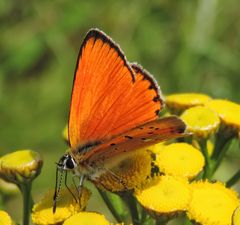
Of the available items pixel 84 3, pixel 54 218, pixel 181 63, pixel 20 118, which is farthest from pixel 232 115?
pixel 20 118

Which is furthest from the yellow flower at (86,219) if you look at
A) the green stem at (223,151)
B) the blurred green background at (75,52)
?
the blurred green background at (75,52)

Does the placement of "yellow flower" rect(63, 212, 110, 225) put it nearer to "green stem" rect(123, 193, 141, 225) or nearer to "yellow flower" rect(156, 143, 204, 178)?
"green stem" rect(123, 193, 141, 225)

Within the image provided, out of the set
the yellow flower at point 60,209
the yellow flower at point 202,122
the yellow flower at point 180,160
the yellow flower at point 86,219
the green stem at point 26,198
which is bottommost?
the green stem at point 26,198

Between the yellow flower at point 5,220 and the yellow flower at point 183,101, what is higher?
the yellow flower at point 183,101

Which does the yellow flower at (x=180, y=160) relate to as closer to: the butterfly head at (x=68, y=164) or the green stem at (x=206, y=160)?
the green stem at (x=206, y=160)

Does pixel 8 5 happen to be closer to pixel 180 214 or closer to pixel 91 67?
pixel 91 67

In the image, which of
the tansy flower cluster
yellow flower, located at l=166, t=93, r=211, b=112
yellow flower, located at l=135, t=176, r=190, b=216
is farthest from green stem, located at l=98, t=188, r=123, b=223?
yellow flower, located at l=166, t=93, r=211, b=112

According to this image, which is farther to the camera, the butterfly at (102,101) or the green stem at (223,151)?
the green stem at (223,151)
